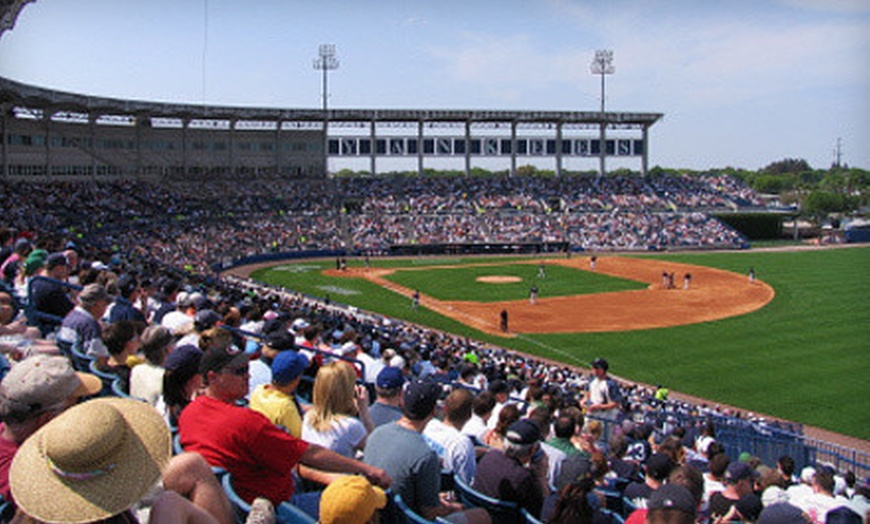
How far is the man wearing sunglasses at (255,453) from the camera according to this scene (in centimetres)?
494

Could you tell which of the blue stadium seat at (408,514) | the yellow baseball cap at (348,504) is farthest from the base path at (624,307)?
the yellow baseball cap at (348,504)

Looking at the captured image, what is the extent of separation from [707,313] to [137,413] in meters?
38.6

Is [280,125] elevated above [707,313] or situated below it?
above

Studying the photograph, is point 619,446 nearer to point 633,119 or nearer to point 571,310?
point 571,310

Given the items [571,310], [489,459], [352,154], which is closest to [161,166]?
[352,154]

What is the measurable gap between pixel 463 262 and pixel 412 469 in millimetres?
56499

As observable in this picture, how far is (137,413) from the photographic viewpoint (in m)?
3.46

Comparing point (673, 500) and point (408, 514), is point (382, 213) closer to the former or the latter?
point (408, 514)

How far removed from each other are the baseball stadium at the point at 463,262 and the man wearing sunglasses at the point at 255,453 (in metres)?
0.51

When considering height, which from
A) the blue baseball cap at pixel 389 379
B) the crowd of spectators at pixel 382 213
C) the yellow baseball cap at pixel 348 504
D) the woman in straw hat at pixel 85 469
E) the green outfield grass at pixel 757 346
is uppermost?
the crowd of spectators at pixel 382 213

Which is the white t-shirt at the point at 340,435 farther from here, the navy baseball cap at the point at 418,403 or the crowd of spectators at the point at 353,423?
the navy baseball cap at the point at 418,403

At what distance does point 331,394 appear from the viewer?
6.04m

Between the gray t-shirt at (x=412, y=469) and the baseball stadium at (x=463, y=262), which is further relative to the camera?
the baseball stadium at (x=463, y=262)

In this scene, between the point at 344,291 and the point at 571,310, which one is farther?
the point at 344,291
